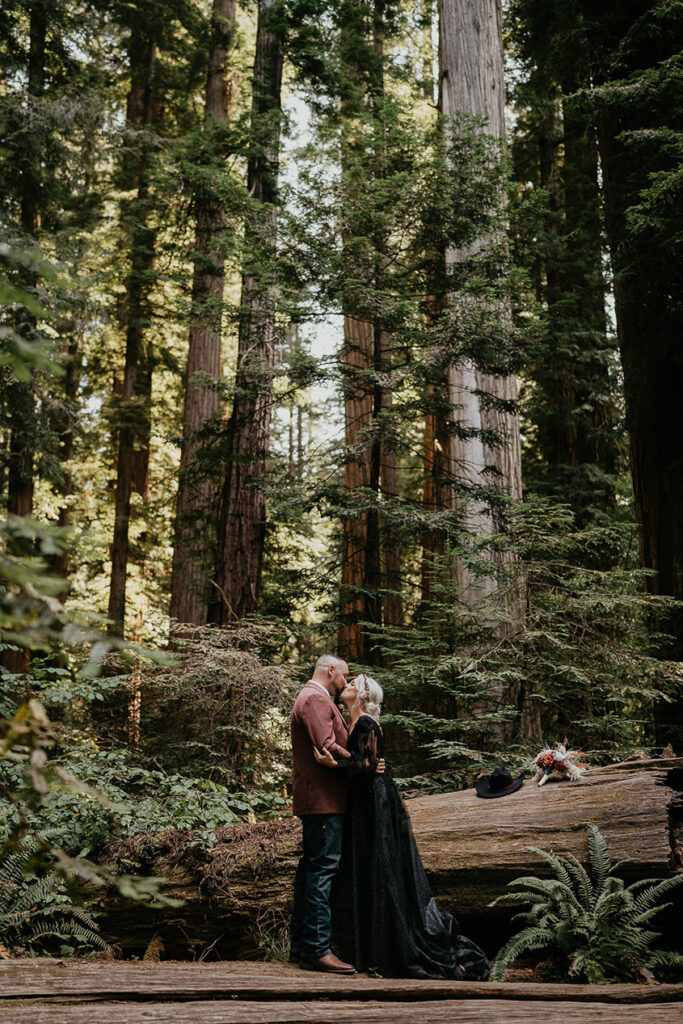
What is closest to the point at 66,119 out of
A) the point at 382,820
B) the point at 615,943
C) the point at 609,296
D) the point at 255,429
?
the point at 255,429

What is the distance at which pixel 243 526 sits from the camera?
11070 mm

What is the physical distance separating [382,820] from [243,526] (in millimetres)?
6008

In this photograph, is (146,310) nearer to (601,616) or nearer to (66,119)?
(66,119)

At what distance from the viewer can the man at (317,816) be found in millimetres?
5391

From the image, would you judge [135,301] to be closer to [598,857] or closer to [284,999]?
[598,857]

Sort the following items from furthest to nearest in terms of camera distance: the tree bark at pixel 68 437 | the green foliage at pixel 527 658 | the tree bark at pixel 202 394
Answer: the tree bark at pixel 68 437 → the tree bark at pixel 202 394 → the green foliage at pixel 527 658

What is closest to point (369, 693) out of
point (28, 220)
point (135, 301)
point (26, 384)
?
point (26, 384)

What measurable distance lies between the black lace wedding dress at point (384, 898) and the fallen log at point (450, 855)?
0.46 meters

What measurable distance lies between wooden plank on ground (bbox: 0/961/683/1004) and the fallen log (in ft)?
3.49

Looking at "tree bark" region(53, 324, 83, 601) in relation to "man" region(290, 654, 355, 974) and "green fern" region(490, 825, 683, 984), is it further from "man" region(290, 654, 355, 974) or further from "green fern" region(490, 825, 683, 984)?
"green fern" region(490, 825, 683, 984)

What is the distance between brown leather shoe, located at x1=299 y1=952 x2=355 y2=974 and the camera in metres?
5.34

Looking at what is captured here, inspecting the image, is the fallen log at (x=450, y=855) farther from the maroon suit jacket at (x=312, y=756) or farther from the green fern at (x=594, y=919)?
the maroon suit jacket at (x=312, y=756)

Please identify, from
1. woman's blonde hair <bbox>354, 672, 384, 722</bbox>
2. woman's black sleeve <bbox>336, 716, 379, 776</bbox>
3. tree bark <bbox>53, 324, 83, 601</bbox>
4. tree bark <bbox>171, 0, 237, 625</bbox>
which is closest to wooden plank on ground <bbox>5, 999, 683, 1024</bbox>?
woman's black sleeve <bbox>336, 716, 379, 776</bbox>

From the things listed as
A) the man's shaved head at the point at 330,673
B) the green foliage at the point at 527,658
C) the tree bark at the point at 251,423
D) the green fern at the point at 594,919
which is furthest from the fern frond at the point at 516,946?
the tree bark at the point at 251,423
